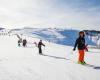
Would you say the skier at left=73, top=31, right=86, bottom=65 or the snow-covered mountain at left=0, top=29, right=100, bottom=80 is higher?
the skier at left=73, top=31, right=86, bottom=65

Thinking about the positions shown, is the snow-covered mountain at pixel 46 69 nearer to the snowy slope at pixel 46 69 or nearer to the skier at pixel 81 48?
the snowy slope at pixel 46 69

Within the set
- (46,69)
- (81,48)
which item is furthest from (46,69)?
(81,48)

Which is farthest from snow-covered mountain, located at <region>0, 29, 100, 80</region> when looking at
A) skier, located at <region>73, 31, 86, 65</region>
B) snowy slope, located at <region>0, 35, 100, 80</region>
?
skier, located at <region>73, 31, 86, 65</region>

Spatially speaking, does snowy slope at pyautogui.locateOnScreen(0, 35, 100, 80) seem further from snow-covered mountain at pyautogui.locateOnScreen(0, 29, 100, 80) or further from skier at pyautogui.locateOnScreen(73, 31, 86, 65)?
skier at pyautogui.locateOnScreen(73, 31, 86, 65)

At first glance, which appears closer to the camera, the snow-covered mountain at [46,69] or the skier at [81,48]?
the snow-covered mountain at [46,69]

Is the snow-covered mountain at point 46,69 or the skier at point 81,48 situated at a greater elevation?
the skier at point 81,48

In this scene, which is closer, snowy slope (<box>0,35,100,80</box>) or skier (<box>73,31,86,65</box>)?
snowy slope (<box>0,35,100,80</box>)

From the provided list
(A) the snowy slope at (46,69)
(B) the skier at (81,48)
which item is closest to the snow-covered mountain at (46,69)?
(A) the snowy slope at (46,69)

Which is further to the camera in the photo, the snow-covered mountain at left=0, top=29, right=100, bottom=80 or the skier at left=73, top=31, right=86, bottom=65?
the skier at left=73, top=31, right=86, bottom=65

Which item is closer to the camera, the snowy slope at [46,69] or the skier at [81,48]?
the snowy slope at [46,69]

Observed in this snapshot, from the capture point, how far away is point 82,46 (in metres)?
10.7

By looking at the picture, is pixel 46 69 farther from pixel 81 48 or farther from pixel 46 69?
pixel 81 48

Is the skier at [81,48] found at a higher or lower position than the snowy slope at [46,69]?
higher

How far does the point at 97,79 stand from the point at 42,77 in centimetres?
191
